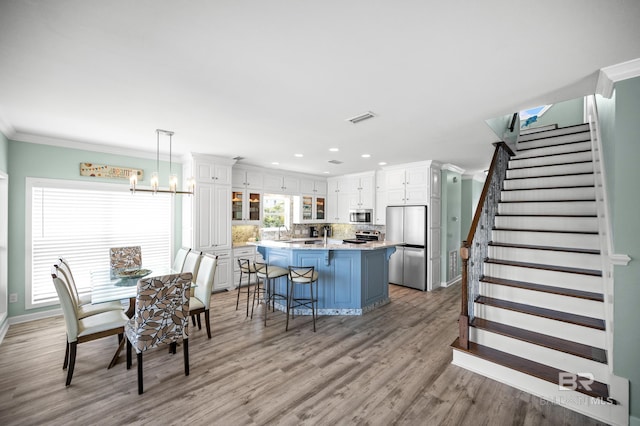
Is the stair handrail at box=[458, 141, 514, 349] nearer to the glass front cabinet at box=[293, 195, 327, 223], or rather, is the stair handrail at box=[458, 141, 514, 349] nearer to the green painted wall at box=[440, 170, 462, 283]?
the green painted wall at box=[440, 170, 462, 283]

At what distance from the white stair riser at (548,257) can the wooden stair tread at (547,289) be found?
0.35m

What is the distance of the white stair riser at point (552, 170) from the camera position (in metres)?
3.76

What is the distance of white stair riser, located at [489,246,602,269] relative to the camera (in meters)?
Result: 2.89

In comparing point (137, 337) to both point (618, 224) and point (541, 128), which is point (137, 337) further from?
point (541, 128)

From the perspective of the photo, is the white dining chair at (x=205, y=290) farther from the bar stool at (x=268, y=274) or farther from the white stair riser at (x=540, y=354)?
the white stair riser at (x=540, y=354)

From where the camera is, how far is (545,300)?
110 inches

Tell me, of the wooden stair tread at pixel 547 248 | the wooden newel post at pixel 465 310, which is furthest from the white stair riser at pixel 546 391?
the wooden stair tread at pixel 547 248

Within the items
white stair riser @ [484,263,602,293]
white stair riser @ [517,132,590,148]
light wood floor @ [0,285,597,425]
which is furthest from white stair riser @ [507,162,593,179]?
light wood floor @ [0,285,597,425]

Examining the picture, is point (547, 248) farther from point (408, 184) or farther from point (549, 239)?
point (408, 184)

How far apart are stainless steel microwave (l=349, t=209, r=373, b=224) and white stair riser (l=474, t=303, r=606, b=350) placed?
3.88 m

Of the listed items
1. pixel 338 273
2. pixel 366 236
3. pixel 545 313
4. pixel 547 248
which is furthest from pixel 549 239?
pixel 366 236

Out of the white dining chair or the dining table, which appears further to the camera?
the white dining chair

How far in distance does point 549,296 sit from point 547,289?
3.9 inches

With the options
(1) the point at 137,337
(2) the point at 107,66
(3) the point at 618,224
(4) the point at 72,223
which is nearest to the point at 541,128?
(3) the point at 618,224
